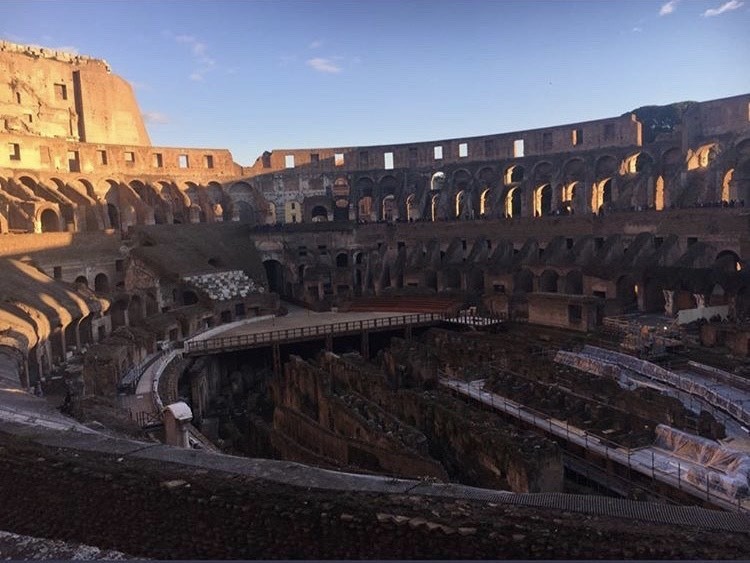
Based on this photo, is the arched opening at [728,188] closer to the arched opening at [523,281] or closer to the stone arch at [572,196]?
the stone arch at [572,196]

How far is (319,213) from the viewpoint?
47094 mm

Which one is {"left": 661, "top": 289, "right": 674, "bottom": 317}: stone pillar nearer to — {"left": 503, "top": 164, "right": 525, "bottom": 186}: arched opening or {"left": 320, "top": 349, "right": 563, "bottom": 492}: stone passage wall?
{"left": 320, "top": 349, "right": 563, "bottom": 492}: stone passage wall

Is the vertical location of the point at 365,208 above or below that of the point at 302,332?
above

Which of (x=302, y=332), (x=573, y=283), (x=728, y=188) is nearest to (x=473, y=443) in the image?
(x=302, y=332)

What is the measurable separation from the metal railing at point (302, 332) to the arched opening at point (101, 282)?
869 centimetres

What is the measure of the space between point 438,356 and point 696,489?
12026 mm

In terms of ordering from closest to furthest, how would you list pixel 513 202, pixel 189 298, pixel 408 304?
pixel 189 298 → pixel 408 304 → pixel 513 202

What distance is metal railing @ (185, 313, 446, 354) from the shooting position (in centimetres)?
2545

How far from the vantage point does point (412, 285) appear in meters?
36.6

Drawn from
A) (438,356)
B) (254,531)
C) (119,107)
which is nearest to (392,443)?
(254,531)

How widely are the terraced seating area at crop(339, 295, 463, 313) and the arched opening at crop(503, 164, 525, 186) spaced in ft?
38.2

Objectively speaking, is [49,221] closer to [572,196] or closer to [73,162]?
[73,162]

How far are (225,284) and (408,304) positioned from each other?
988 cm

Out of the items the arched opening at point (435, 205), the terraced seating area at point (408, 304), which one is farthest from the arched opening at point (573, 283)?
the arched opening at point (435, 205)
